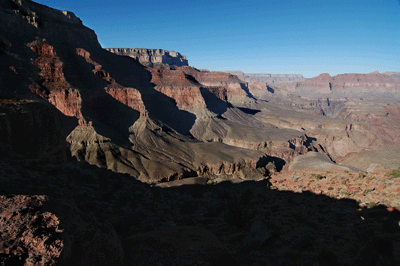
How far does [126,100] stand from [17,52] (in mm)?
22291

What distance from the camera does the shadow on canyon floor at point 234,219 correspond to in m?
7.47

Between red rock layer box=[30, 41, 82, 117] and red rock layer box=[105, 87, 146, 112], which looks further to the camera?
red rock layer box=[105, 87, 146, 112]

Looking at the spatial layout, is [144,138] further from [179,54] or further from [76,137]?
[179,54]

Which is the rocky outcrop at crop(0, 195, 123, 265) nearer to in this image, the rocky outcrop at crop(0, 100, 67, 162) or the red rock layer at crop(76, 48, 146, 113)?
the rocky outcrop at crop(0, 100, 67, 162)

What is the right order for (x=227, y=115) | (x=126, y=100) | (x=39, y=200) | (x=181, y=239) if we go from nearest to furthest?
(x=39, y=200), (x=181, y=239), (x=126, y=100), (x=227, y=115)

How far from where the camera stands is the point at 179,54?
166m

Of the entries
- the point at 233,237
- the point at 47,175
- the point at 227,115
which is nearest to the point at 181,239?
the point at 233,237

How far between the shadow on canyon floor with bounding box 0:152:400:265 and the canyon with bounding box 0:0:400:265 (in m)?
0.06

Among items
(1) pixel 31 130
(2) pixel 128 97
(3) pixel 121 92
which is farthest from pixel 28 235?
(2) pixel 128 97

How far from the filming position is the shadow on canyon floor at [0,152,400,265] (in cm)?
747

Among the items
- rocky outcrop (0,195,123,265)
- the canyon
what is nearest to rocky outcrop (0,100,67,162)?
the canyon

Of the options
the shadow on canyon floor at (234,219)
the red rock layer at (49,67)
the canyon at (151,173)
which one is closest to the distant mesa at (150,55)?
the canyon at (151,173)

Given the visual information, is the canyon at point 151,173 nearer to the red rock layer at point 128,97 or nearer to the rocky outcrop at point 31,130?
the rocky outcrop at point 31,130

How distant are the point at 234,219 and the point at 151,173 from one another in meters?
26.0
